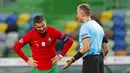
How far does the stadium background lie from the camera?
8.96 metres

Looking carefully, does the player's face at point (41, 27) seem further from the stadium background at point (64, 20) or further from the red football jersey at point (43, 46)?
the stadium background at point (64, 20)

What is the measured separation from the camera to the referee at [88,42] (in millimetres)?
5652

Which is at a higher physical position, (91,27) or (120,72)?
(91,27)

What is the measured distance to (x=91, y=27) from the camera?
5715mm

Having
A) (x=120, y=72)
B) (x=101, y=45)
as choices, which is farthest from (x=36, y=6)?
(x=101, y=45)

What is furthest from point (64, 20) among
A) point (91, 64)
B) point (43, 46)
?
point (91, 64)

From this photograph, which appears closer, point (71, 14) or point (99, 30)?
point (99, 30)

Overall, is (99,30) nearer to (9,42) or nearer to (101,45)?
(101,45)

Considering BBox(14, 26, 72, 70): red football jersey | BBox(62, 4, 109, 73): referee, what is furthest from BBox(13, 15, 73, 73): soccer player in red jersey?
BBox(62, 4, 109, 73): referee

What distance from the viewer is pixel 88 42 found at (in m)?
5.63

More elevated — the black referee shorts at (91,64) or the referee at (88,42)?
the referee at (88,42)

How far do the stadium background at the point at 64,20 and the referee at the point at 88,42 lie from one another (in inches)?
122

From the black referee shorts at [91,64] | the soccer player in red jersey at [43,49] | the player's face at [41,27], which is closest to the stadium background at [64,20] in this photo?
the soccer player in red jersey at [43,49]

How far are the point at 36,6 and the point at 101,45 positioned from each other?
3.23m
